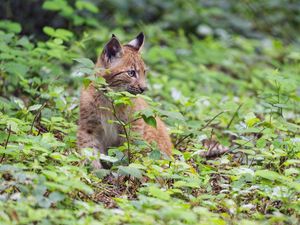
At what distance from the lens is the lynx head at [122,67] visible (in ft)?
24.1

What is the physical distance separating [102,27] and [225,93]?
297 centimetres

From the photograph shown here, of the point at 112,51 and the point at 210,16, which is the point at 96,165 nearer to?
the point at 112,51

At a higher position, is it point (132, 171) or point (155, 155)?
point (132, 171)

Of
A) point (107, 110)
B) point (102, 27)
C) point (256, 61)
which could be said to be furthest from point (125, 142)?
point (256, 61)

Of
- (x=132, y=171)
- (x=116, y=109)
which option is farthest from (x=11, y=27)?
(x=132, y=171)

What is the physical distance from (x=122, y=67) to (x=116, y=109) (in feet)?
1.58

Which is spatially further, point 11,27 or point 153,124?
point 11,27

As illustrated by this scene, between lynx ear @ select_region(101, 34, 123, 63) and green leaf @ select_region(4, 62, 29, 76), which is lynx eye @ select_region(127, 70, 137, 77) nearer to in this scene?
lynx ear @ select_region(101, 34, 123, 63)

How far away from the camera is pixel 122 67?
24.4ft

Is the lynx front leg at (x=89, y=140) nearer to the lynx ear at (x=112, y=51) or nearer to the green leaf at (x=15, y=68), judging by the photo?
the lynx ear at (x=112, y=51)

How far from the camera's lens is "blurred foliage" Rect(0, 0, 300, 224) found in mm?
5266

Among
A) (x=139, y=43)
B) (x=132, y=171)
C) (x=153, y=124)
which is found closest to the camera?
(x=132, y=171)

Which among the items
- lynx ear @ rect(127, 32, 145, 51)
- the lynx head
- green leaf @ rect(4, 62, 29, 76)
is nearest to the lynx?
the lynx head

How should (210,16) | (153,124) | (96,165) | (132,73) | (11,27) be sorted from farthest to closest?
(210,16) < (11,27) < (132,73) < (96,165) < (153,124)
